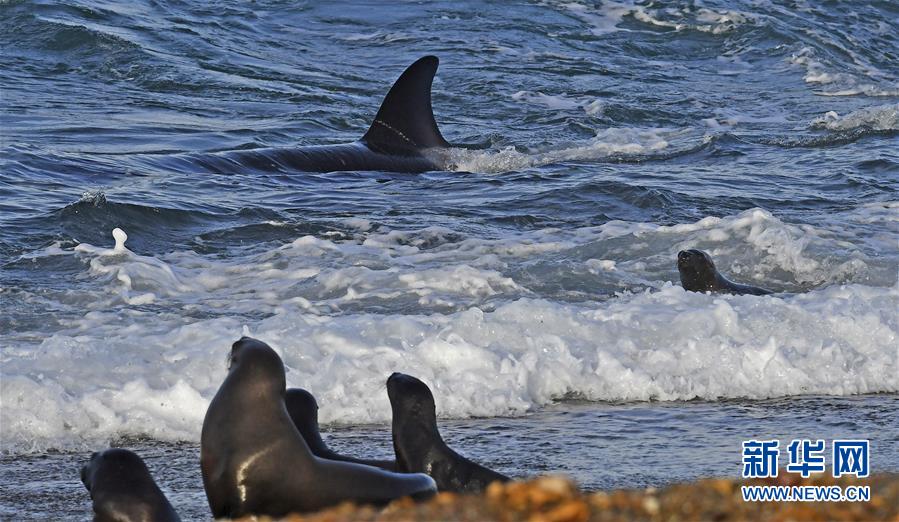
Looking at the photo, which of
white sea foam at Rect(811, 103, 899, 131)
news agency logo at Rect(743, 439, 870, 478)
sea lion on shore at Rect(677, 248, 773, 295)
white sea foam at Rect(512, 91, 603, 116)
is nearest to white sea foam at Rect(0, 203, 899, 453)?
sea lion on shore at Rect(677, 248, 773, 295)

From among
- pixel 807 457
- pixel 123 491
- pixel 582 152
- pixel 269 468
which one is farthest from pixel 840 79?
pixel 123 491

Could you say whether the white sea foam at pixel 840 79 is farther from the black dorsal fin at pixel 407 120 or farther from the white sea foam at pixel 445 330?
the white sea foam at pixel 445 330

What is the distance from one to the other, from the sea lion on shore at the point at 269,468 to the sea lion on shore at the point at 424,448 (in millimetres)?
397

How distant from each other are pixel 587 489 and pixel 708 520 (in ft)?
6.29

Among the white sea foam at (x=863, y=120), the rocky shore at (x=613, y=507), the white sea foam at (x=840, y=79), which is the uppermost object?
the rocky shore at (x=613, y=507)

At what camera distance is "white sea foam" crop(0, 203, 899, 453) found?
21.9ft

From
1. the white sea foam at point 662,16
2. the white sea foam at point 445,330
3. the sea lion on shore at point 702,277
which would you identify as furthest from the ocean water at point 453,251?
the white sea foam at point 662,16

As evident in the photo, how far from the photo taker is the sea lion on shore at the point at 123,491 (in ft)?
14.8

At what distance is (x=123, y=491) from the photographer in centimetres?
455

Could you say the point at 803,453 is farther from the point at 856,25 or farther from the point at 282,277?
the point at 856,25

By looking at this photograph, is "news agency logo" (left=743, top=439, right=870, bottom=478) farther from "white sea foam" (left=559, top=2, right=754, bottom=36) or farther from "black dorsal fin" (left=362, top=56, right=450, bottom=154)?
"white sea foam" (left=559, top=2, right=754, bottom=36)

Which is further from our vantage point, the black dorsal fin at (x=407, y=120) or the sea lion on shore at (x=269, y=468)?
the black dorsal fin at (x=407, y=120)

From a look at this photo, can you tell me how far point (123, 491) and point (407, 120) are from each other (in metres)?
10.0

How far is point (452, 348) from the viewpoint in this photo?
7.25 metres
